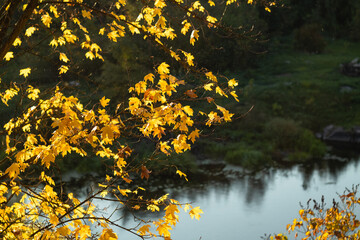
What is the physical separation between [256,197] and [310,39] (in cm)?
1840

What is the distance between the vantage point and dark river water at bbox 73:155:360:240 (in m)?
8.86

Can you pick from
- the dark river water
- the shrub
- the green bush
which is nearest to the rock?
the shrub

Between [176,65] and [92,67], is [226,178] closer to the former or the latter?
[176,65]

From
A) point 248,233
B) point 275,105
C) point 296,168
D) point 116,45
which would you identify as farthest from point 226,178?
point 275,105

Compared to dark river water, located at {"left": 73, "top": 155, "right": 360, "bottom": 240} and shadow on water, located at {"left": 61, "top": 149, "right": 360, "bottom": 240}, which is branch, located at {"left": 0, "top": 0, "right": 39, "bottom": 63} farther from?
dark river water, located at {"left": 73, "top": 155, "right": 360, "bottom": 240}

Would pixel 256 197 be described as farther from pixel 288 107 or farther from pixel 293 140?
pixel 288 107

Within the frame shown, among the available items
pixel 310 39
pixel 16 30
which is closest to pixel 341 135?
pixel 310 39

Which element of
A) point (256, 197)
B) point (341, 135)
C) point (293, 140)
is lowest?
point (256, 197)

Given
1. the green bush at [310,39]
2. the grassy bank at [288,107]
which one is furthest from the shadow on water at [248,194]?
the green bush at [310,39]

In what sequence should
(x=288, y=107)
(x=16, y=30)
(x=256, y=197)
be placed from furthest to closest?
(x=288, y=107) < (x=256, y=197) < (x=16, y=30)

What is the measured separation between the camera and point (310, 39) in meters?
26.6

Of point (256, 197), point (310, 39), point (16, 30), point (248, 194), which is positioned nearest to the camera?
point (16, 30)

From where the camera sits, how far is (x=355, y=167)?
12508mm

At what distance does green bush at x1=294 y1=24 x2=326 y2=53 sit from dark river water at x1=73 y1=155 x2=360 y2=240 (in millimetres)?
14954
